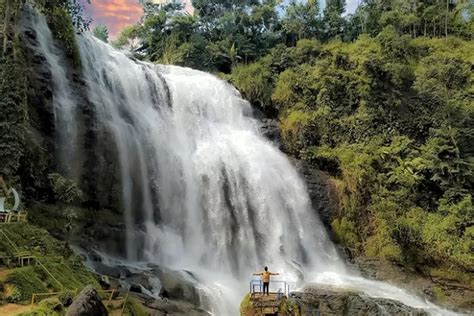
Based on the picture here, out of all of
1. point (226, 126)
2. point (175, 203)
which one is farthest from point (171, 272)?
point (226, 126)

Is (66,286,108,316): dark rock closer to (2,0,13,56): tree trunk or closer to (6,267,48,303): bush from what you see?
(6,267,48,303): bush

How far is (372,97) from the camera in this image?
3256 centimetres

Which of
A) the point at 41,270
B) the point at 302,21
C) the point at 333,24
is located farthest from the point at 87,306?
the point at 333,24

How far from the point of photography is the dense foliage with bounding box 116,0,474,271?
27.2 meters

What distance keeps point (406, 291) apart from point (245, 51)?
25236 mm

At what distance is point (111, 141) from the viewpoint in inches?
902

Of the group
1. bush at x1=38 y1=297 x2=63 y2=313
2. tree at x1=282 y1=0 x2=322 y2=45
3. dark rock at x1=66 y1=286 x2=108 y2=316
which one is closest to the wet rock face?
dark rock at x1=66 y1=286 x2=108 y2=316

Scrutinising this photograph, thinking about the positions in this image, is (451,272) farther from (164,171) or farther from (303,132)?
(164,171)

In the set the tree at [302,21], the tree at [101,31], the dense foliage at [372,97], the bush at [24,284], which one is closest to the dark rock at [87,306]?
the bush at [24,284]

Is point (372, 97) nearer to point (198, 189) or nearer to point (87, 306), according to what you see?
point (198, 189)

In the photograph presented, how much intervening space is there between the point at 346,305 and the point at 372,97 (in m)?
17.8

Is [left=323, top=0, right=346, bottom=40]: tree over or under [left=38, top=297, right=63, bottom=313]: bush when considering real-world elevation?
over

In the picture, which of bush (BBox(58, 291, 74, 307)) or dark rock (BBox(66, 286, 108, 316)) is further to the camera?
bush (BBox(58, 291, 74, 307))

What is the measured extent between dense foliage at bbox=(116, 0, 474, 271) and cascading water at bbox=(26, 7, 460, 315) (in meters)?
2.87
